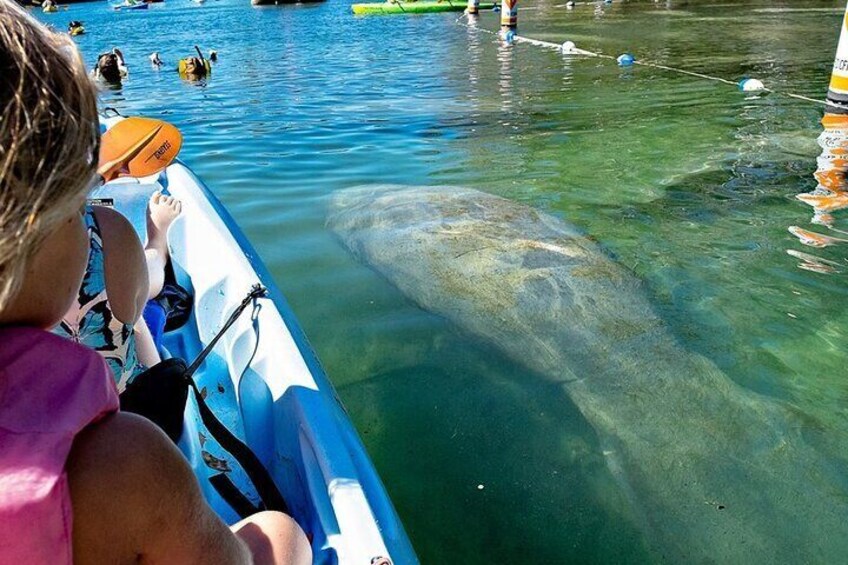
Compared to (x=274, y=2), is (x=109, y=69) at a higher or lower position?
lower

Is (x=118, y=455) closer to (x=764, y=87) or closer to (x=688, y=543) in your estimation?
(x=688, y=543)

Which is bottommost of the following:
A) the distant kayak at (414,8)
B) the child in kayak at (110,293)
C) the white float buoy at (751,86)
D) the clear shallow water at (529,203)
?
the clear shallow water at (529,203)

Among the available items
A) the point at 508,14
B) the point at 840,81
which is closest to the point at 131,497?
the point at 840,81

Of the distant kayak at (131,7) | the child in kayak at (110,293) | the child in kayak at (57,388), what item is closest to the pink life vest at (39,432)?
the child in kayak at (57,388)

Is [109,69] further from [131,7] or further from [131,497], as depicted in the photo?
[131,7]

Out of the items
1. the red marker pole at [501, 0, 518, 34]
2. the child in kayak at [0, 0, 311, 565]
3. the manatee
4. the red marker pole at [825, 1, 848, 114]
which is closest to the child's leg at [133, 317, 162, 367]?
the child in kayak at [0, 0, 311, 565]

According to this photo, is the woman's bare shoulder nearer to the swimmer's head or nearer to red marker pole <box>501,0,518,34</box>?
the swimmer's head

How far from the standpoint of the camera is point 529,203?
19.5 feet

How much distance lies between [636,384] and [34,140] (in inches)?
112

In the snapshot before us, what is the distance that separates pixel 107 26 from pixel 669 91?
94.4 feet

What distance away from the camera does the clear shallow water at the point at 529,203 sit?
9.26 ft

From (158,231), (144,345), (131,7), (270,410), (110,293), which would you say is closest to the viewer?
(110,293)

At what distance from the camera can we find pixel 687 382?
3.14 meters

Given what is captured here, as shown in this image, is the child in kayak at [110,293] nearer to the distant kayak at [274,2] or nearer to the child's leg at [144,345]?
the child's leg at [144,345]
